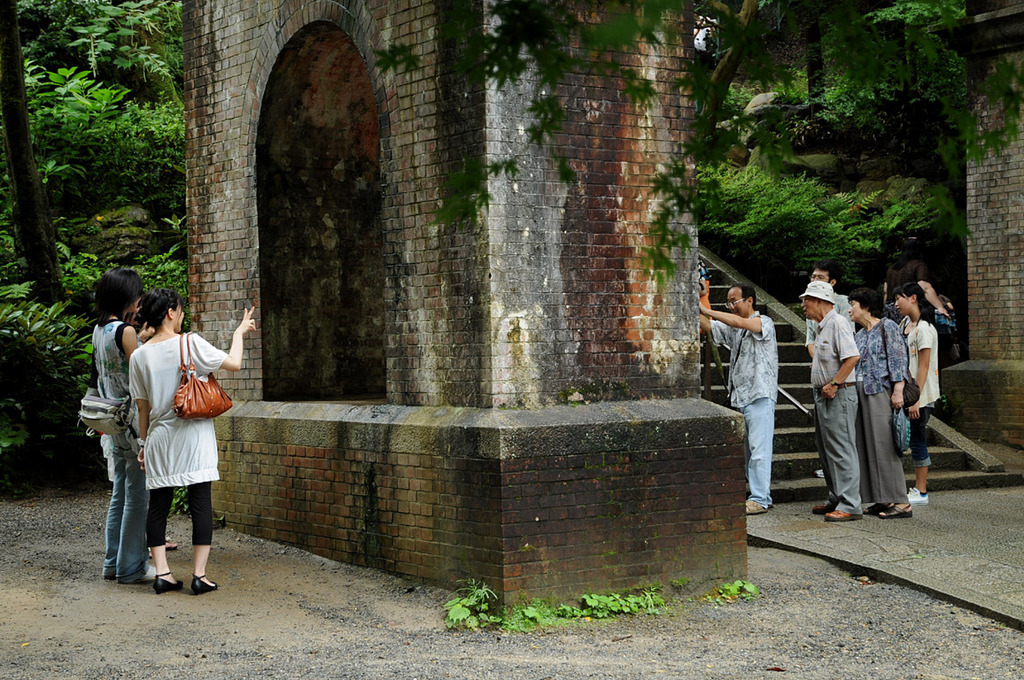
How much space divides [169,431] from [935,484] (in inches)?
288

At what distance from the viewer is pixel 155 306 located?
6.71 metres

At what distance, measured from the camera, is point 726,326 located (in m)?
9.67

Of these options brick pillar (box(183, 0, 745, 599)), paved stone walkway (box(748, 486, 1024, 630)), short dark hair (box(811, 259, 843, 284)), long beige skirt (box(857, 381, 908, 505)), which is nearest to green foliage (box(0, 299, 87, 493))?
brick pillar (box(183, 0, 745, 599))

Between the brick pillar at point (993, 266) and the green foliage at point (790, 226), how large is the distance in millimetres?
1306

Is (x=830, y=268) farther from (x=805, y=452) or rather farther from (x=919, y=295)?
(x=919, y=295)

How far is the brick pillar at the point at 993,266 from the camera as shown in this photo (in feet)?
43.2

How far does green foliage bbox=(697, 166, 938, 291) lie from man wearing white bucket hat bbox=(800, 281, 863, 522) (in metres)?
5.35

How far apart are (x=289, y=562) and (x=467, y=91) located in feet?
11.3

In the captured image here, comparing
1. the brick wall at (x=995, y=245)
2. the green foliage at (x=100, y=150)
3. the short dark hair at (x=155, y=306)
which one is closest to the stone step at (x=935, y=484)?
the brick wall at (x=995, y=245)

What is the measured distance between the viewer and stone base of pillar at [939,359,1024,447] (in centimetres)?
1326

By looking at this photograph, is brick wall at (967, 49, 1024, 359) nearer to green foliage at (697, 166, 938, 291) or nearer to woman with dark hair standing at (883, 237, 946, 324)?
woman with dark hair standing at (883, 237, 946, 324)

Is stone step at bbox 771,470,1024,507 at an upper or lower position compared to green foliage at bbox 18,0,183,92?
lower

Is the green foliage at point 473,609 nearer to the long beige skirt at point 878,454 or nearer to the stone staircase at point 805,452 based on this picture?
the stone staircase at point 805,452

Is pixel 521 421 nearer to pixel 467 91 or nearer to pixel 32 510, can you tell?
pixel 467 91
